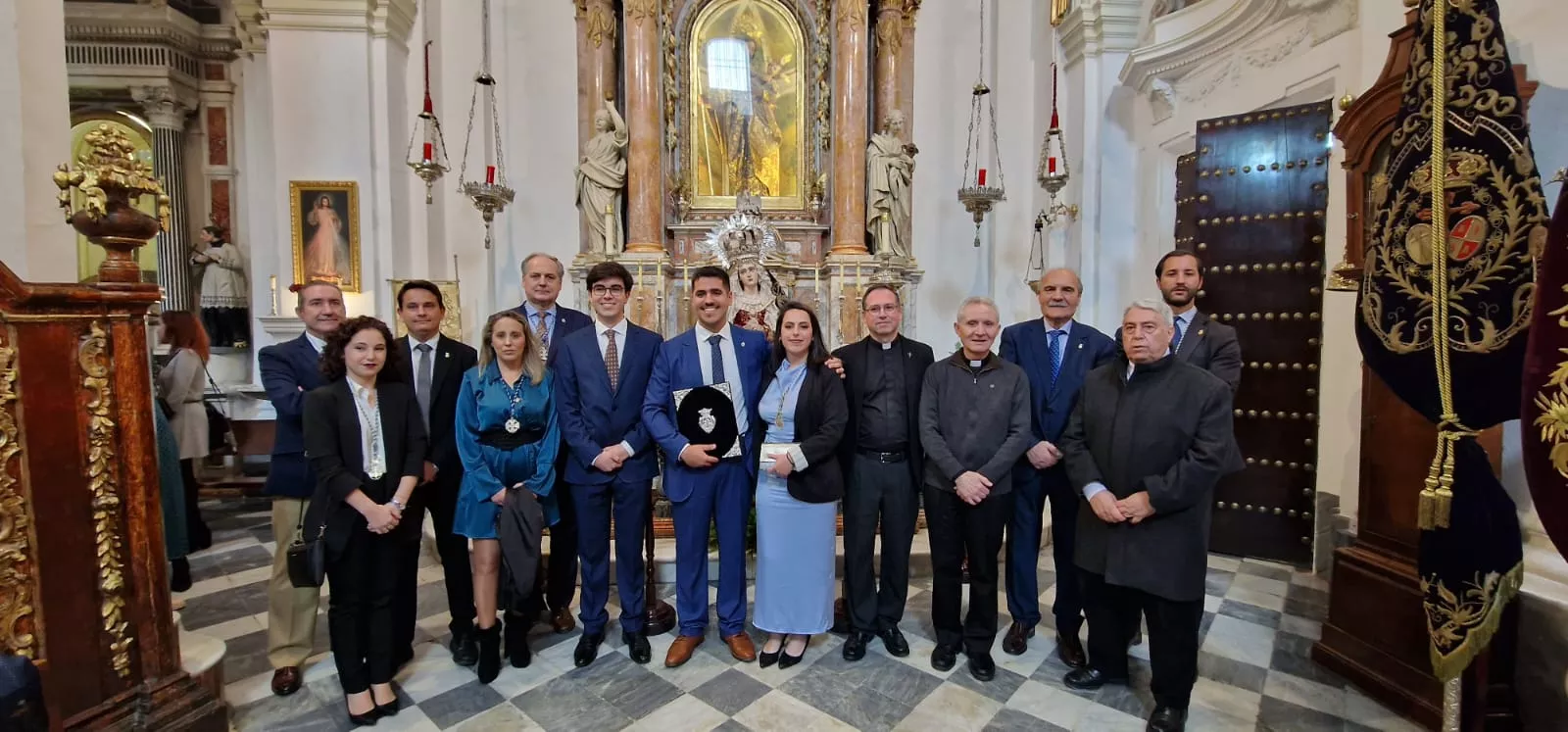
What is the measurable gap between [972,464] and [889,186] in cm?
518

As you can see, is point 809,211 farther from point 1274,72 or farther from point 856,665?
point 856,665

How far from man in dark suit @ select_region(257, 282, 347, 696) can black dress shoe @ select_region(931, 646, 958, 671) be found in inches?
105

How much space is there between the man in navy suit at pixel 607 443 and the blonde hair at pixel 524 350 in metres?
0.12

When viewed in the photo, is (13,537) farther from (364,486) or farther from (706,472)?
(706,472)

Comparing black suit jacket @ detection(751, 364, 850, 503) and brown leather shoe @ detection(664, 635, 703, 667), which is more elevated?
black suit jacket @ detection(751, 364, 850, 503)

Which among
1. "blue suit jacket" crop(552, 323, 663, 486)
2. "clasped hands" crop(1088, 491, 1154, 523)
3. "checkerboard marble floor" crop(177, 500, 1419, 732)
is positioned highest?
"blue suit jacket" crop(552, 323, 663, 486)

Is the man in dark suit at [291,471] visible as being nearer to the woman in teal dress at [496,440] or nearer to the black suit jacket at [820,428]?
the woman in teal dress at [496,440]

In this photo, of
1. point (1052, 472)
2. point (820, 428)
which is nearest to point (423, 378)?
point (820, 428)

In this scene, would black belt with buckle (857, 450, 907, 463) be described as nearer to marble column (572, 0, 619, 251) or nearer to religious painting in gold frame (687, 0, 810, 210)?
religious painting in gold frame (687, 0, 810, 210)

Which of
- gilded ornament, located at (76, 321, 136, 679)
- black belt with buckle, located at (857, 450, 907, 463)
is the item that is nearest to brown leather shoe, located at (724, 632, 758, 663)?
black belt with buckle, located at (857, 450, 907, 463)

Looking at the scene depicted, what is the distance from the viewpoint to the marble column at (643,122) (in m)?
7.12

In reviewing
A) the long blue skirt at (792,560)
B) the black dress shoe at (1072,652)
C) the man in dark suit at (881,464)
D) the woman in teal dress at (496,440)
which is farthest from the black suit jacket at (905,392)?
the woman in teal dress at (496,440)

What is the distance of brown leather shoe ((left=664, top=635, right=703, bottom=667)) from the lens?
2881 millimetres

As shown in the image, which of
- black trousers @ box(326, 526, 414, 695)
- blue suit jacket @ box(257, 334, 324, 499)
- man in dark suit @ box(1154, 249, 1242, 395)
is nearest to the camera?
black trousers @ box(326, 526, 414, 695)
